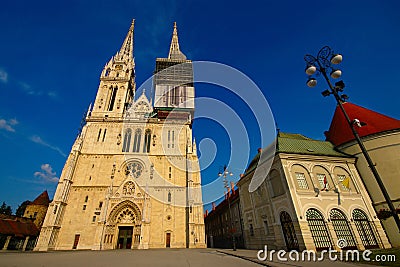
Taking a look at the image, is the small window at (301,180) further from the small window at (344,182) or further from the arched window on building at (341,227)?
the small window at (344,182)

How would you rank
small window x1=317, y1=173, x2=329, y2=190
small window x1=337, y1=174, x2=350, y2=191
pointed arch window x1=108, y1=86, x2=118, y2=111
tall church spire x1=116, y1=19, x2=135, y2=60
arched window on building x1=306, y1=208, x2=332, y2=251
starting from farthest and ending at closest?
tall church spire x1=116, y1=19, x2=135, y2=60 → pointed arch window x1=108, y1=86, x2=118, y2=111 → small window x1=317, y1=173, x2=329, y2=190 → small window x1=337, y1=174, x2=350, y2=191 → arched window on building x1=306, y1=208, x2=332, y2=251

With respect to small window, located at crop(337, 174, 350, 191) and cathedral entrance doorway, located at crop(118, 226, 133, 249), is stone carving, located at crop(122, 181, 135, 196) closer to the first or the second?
cathedral entrance doorway, located at crop(118, 226, 133, 249)

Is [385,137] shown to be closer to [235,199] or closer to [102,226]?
[235,199]

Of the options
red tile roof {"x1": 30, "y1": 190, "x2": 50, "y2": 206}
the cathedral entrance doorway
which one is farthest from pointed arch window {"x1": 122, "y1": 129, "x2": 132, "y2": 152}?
red tile roof {"x1": 30, "y1": 190, "x2": 50, "y2": 206}

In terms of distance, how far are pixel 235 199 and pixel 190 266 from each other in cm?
2268

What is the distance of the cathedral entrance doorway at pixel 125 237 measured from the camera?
81.7 ft

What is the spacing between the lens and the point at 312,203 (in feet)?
54.1

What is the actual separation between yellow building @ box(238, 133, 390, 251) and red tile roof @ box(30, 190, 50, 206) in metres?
45.6

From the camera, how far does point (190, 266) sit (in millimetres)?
8203

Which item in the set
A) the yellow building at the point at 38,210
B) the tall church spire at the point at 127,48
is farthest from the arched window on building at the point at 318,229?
the yellow building at the point at 38,210

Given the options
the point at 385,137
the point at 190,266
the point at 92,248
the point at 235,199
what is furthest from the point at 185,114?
the point at 190,266

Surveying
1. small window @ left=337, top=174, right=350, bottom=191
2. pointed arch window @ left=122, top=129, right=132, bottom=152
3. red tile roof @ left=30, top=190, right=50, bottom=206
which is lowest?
small window @ left=337, top=174, right=350, bottom=191

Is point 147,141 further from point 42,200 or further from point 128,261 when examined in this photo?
point 42,200

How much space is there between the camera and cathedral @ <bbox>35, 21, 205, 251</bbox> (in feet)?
79.4
